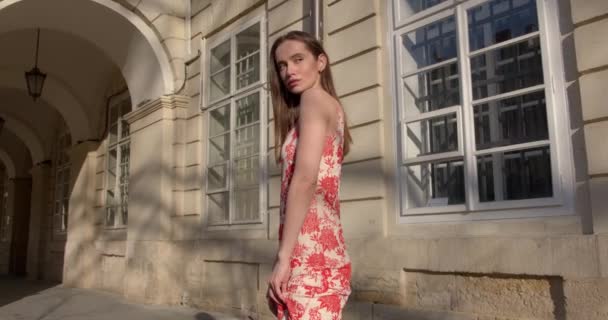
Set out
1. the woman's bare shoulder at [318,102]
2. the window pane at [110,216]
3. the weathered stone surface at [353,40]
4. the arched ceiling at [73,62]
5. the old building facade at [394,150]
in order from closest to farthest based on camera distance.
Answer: the woman's bare shoulder at [318,102], the old building facade at [394,150], the weathered stone surface at [353,40], the arched ceiling at [73,62], the window pane at [110,216]

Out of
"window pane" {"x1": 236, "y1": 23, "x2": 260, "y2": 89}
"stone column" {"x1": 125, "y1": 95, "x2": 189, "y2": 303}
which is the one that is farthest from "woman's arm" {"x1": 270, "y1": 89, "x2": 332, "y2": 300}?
"stone column" {"x1": 125, "y1": 95, "x2": 189, "y2": 303}

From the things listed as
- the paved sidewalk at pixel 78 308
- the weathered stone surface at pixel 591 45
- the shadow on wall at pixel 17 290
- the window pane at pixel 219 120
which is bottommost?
the shadow on wall at pixel 17 290

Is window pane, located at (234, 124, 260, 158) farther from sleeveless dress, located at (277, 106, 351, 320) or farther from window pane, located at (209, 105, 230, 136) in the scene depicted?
sleeveless dress, located at (277, 106, 351, 320)

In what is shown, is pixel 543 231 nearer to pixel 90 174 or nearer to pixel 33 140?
pixel 90 174

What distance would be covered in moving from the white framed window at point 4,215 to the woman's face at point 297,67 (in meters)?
18.2

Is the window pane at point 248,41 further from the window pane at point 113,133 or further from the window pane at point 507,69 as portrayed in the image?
the window pane at point 113,133

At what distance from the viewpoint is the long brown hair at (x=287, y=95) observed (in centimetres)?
187

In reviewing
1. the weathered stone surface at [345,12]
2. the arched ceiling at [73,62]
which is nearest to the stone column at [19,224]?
the arched ceiling at [73,62]

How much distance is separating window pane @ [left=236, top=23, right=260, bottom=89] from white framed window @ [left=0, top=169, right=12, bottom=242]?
13611mm

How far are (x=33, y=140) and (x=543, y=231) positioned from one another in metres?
14.7

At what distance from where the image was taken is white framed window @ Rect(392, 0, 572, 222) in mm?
3795

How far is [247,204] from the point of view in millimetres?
6836

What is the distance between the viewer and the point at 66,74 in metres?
11.4

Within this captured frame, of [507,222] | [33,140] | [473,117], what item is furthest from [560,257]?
[33,140]
